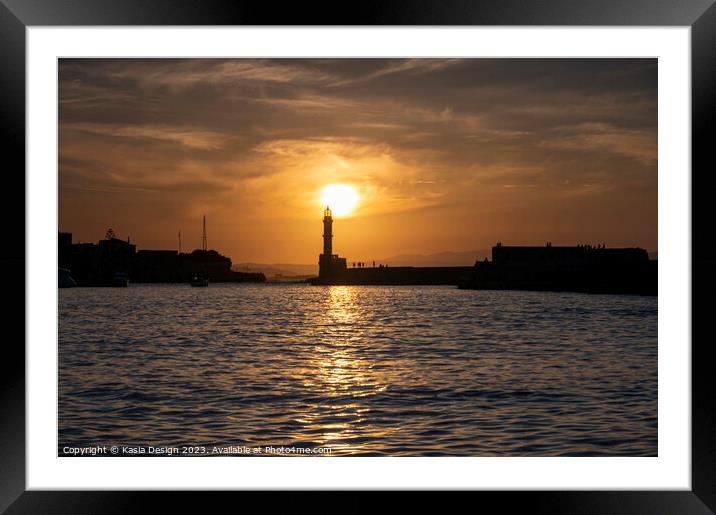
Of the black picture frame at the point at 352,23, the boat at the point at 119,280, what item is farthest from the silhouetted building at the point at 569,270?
the black picture frame at the point at 352,23

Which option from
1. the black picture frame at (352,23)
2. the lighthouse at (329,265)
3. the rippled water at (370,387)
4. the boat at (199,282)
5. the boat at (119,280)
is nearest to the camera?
the black picture frame at (352,23)

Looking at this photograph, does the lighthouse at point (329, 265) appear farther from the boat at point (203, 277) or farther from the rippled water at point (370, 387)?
the rippled water at point (370, 387)

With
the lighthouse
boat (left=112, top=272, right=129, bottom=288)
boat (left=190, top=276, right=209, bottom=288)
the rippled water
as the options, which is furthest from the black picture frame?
the lighthouse

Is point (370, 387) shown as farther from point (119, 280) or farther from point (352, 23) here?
point (119, 280)

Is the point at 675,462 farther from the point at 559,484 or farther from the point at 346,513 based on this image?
the point at 346,513

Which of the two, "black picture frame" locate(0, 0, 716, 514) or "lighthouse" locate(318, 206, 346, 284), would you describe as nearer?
"black picture frame" locate(0, 0, 716, 514)

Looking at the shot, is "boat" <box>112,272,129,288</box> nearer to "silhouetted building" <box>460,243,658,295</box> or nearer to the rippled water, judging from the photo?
"silhouetted building" <box>460,243,658,295</box>

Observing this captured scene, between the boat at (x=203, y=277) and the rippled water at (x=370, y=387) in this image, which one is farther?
the boat at (x=203, y=277)
